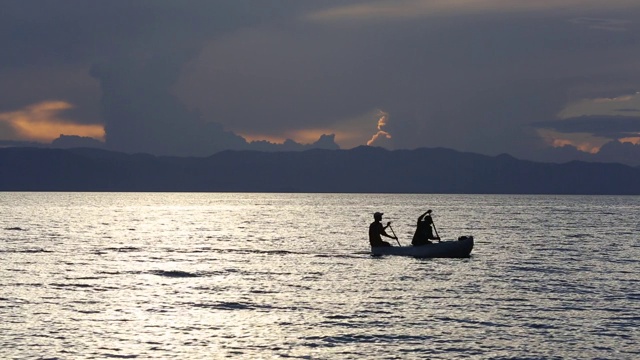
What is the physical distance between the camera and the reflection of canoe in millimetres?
51062

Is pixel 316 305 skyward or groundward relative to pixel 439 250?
groundward

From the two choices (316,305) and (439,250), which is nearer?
(316,305)

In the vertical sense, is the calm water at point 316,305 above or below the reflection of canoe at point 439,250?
below

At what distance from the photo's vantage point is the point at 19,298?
34625 millimetres

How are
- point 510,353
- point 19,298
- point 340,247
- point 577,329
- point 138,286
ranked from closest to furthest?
1. point 510,353
2. point 577,329
3. point 19,298
4. point 138,286
5. point 340,247

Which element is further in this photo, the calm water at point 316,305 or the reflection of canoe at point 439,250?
the reflection of canoe at point 439,250

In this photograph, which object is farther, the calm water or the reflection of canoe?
the reflection of canoe

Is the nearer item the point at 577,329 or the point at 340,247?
the point at 577,329

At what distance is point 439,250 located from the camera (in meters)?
51.1

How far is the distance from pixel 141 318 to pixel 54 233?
6178cm

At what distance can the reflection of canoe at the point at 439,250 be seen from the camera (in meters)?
51.1

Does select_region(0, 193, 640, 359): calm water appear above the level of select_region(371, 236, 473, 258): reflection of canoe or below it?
below

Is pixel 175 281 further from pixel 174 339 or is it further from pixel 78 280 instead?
pixel 174 339

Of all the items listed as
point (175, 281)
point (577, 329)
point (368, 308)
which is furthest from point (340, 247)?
point (577, 329)
